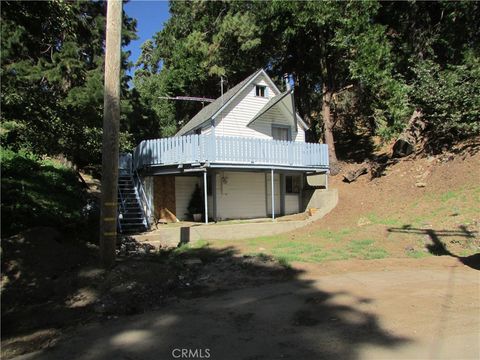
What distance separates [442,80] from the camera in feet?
68.8

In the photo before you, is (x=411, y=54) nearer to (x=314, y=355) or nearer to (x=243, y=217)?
(x=243, y=217)

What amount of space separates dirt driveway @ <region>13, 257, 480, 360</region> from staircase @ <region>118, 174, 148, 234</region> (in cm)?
898

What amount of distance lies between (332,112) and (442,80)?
10.6 metres

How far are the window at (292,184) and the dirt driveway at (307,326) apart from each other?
44.4 ft

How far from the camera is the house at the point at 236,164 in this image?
1711cm

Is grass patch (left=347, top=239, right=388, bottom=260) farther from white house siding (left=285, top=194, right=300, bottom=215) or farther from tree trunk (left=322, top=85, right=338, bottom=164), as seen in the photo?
tree trunk (left=322, top=85, right=338, bottom=164)

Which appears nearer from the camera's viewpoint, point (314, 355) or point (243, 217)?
point (314, 355)

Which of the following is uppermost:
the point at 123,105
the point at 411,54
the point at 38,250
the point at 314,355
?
the point at 411,54

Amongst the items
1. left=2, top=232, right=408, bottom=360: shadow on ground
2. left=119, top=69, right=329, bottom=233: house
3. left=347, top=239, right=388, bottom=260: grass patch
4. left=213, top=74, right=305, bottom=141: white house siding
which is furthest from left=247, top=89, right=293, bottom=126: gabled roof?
left=2, top=232, right=408, bottom=360: shadow on ground

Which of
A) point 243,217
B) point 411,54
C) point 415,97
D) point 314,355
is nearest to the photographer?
point 314,355

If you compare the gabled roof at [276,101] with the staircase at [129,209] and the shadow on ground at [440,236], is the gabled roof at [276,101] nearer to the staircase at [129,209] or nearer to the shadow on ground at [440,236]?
the staircase at [129,209]

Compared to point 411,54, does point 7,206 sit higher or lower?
lower

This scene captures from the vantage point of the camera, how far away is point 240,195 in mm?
20578

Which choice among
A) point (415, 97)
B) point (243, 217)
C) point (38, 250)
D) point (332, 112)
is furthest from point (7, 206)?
point (332, 112)
